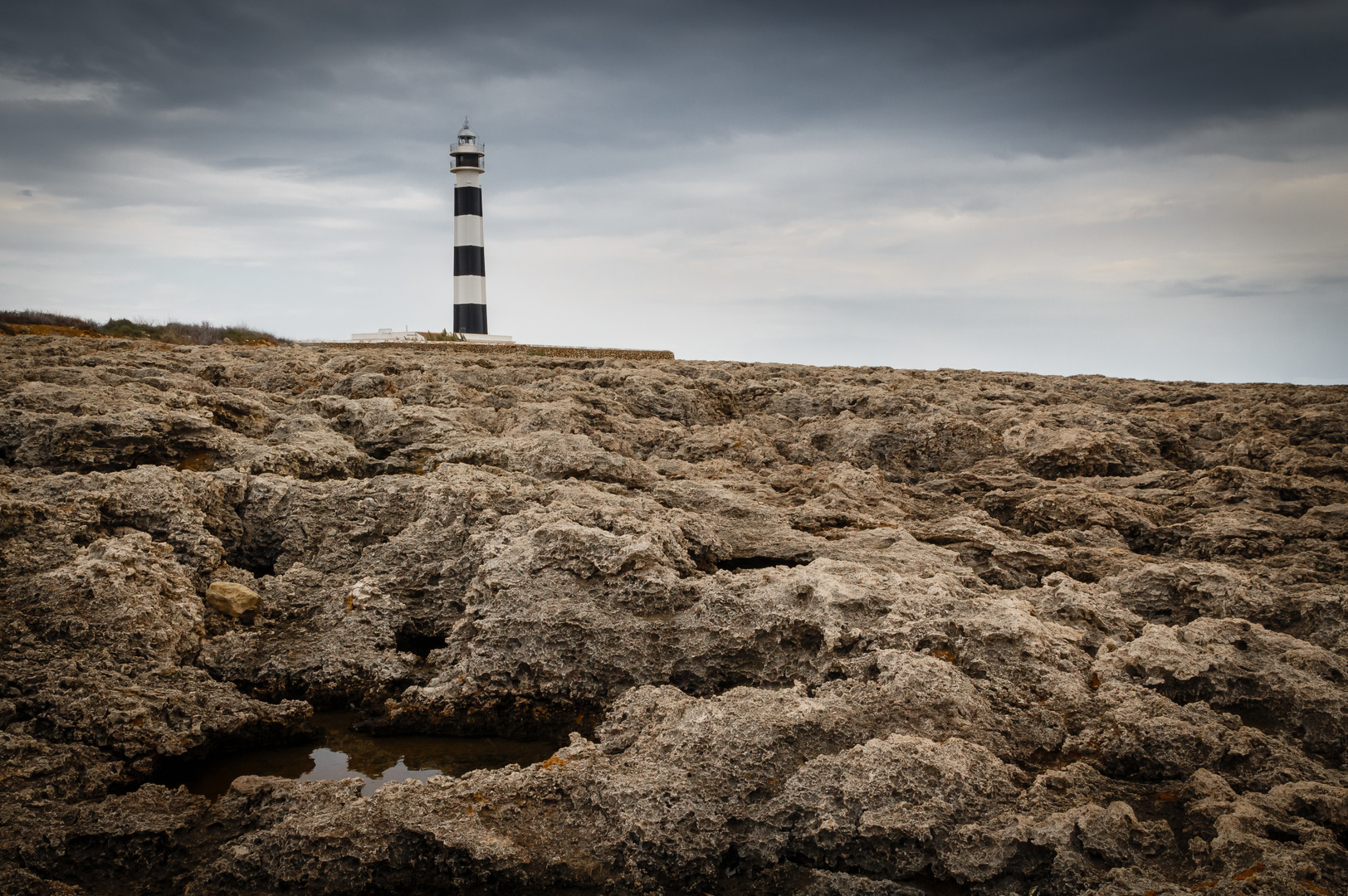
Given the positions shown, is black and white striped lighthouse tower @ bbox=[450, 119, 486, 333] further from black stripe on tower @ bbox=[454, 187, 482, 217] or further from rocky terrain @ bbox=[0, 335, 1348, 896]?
rocky terrain @ bbox=[0, 335, 1348, 896]

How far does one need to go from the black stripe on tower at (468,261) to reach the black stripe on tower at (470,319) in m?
1.29

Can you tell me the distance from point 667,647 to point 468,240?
104 feet

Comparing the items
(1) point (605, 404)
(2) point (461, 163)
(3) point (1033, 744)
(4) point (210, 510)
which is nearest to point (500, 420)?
(1) point (605, 404)

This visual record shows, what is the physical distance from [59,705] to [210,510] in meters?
1.89

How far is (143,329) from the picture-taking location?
1830cm

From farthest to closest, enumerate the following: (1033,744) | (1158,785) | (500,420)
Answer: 1. (500,420)
2. (1033,744)
3. (1158,785)

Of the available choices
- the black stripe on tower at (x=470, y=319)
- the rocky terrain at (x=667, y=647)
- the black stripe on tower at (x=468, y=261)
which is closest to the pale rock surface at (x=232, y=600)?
the rocky terrain at (x=667, y=647)

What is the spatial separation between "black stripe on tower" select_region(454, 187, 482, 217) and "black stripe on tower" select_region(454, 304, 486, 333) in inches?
154

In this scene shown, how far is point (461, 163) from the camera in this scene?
3519 cm

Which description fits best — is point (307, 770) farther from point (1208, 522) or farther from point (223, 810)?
point (1208, 522)

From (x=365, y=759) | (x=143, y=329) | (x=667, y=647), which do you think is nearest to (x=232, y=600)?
(x=365, y=759)

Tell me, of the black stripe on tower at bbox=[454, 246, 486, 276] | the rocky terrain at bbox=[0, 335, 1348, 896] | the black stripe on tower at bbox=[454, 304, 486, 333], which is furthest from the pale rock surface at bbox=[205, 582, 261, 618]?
the black stripe on tower at bbox=[454, 246, 486, 276]

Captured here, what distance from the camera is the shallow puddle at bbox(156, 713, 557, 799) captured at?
14.3 feet

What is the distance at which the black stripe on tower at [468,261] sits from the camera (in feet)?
111
